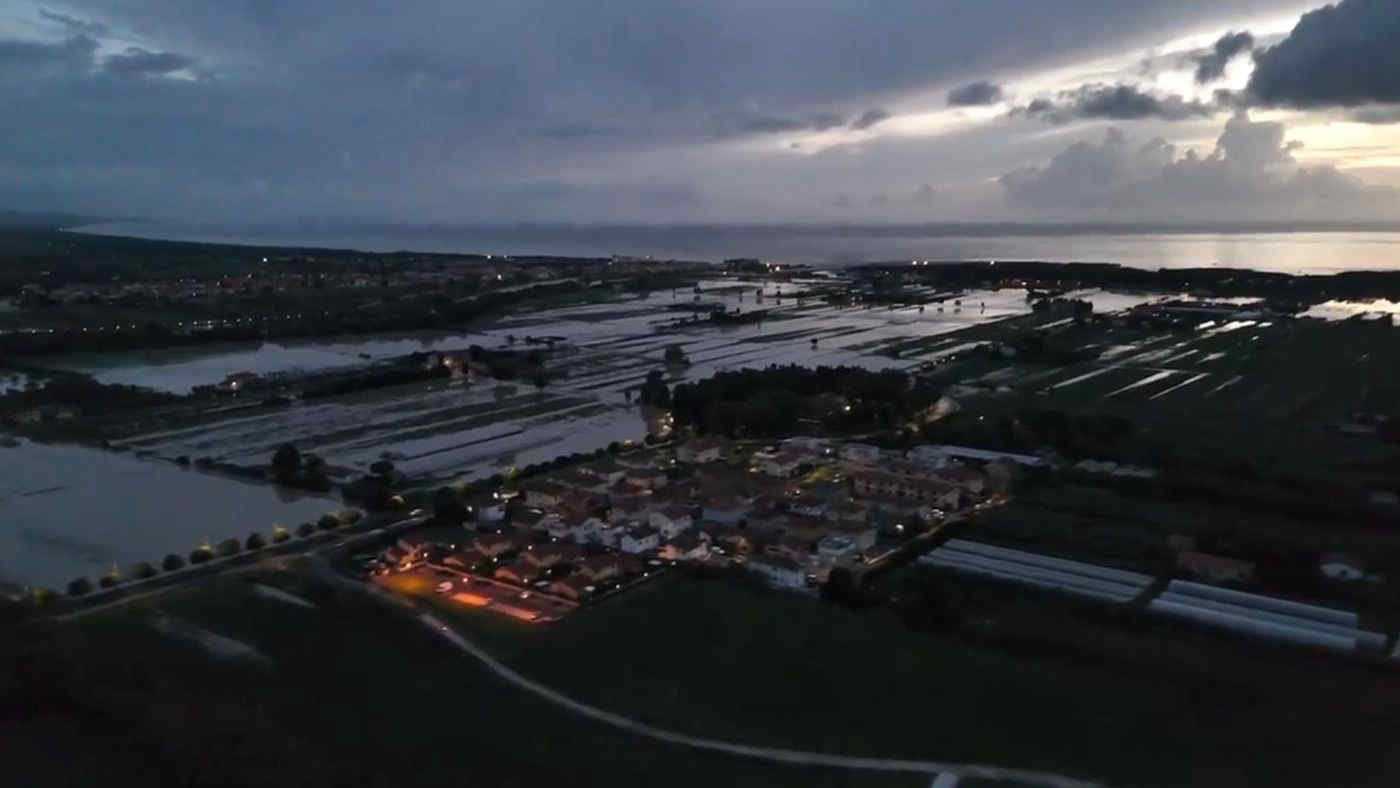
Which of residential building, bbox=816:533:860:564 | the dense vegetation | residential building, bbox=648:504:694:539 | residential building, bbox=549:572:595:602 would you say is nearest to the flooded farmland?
the dense vegetation

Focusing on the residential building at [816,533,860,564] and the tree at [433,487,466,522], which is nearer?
the residential building at [816,533,860,564]

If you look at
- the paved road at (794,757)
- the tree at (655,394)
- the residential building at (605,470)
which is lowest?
the paved road at (794,757)

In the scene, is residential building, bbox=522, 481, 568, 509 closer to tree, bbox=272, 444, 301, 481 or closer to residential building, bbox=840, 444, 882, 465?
tree, bbox=272, 444, 301, 481

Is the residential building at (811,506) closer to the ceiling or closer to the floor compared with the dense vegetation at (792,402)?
closer to the floor

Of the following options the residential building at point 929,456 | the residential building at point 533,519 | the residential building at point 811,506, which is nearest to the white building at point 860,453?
the residential building at point 929,456

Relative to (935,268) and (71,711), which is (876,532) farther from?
(935,268)

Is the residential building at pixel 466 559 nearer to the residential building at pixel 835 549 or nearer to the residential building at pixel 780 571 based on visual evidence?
the residential building at pixel 780 571

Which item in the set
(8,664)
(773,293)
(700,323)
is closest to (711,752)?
(8,664)
